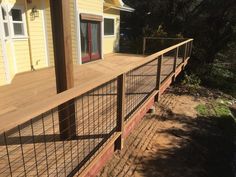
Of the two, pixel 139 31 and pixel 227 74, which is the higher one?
pixel 139 31

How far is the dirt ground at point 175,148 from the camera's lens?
3.81m

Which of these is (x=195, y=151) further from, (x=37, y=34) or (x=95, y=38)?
(x=95, y=38)

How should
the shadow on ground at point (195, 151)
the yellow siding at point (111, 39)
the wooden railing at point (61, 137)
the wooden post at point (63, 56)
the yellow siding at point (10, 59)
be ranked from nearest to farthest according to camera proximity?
the wooden railing at point (61, 137), the wooden post at point (63, 56), the shadow on ground at point (195, 151), the yellow siding at point (10, 59), the yellow siding at point (111, 39)

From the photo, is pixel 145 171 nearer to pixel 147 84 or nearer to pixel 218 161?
pixel 218 161

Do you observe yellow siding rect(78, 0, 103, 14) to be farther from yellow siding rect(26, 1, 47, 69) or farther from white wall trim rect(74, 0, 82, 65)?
yellow siding rect(26, 1, 47, 69)

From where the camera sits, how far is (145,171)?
12.3 feet

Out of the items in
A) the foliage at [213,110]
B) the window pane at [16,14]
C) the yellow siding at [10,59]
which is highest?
the window pane at [16,14]

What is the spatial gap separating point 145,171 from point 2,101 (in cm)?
308

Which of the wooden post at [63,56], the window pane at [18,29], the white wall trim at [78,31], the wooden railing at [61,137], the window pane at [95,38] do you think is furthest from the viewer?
the window pane at [95,38]

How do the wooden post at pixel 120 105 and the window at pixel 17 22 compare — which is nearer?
the wooden post at pixel 120 105

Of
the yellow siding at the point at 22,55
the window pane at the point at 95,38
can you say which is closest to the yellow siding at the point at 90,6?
the window pane at the point at 95,38

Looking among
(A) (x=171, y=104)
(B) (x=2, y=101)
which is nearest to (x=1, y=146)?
(B) (x=2, y=101)

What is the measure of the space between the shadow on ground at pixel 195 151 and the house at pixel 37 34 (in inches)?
167

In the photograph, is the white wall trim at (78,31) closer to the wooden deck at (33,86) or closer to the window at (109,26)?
the wooden deck at (33,86)
